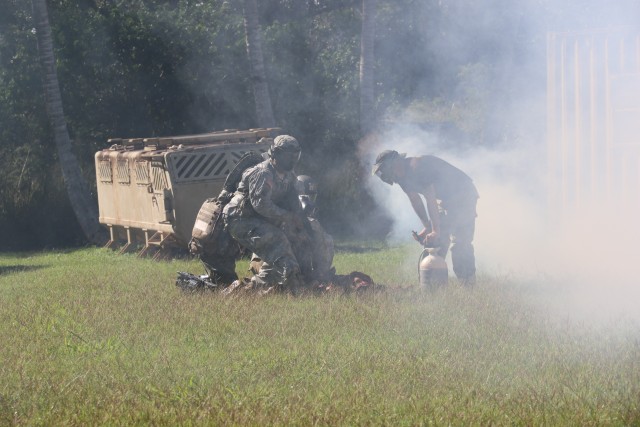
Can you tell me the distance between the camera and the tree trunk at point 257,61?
2148cm

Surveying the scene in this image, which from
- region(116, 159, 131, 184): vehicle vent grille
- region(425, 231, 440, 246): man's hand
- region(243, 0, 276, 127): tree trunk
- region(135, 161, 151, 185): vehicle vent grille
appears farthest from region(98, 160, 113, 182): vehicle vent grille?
region(425, 231, 440, 246): man's hand

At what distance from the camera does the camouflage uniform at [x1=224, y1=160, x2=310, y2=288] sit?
11.5m

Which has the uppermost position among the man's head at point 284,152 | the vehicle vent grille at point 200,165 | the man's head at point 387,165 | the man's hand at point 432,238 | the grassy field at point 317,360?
the man's head at point 284,152

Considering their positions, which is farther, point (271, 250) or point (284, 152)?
point (271, 250)

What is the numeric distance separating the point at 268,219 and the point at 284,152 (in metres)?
0.80

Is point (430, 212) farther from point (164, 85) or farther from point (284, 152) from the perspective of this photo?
point (164, 85)

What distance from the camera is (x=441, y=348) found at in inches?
338

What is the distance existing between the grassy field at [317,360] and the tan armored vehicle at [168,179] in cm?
425

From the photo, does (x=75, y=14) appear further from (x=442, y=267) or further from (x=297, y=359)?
(x=297, y=359)

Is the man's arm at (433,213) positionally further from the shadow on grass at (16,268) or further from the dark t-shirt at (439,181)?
the shadow on grass at (16,268)

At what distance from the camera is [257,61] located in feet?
70.9

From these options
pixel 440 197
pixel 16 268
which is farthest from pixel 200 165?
pixel 440 197

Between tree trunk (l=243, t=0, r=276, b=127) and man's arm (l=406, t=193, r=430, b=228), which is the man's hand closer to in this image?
man's arm (l=406, t=193, r=430, b=228)

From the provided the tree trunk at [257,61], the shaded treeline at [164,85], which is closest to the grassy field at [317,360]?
the tree trunk at [257,61]
